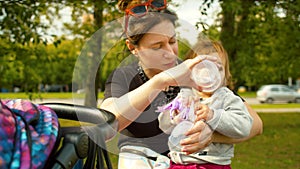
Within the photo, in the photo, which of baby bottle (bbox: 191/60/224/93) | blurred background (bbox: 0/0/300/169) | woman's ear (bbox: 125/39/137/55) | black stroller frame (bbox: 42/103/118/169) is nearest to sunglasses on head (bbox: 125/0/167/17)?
woman's ear (bbox: 125/39/137/55)

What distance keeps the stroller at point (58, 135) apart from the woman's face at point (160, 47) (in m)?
0.42

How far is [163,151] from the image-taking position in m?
2.37

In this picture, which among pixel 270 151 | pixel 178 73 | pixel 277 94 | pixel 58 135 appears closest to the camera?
pixel 58 135

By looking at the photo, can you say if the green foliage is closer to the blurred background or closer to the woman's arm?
the blurred background

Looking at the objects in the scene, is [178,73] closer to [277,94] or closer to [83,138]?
[83,138]

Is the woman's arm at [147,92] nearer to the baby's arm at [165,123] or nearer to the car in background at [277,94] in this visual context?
the baby's arm at [165,123]

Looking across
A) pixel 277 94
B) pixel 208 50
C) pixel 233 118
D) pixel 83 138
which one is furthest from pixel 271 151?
pixel 277 94

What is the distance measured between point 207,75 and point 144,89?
11.9 inches

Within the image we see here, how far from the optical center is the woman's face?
2143 millimetres

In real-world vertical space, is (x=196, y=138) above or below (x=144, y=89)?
below

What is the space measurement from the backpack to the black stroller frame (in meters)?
0.05

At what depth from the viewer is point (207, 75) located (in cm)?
215

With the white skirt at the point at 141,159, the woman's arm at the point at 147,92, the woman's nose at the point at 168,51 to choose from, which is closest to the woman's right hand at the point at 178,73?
the woman's arm at the point at 147,92

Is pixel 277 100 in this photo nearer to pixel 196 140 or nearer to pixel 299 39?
pixel 299 39
